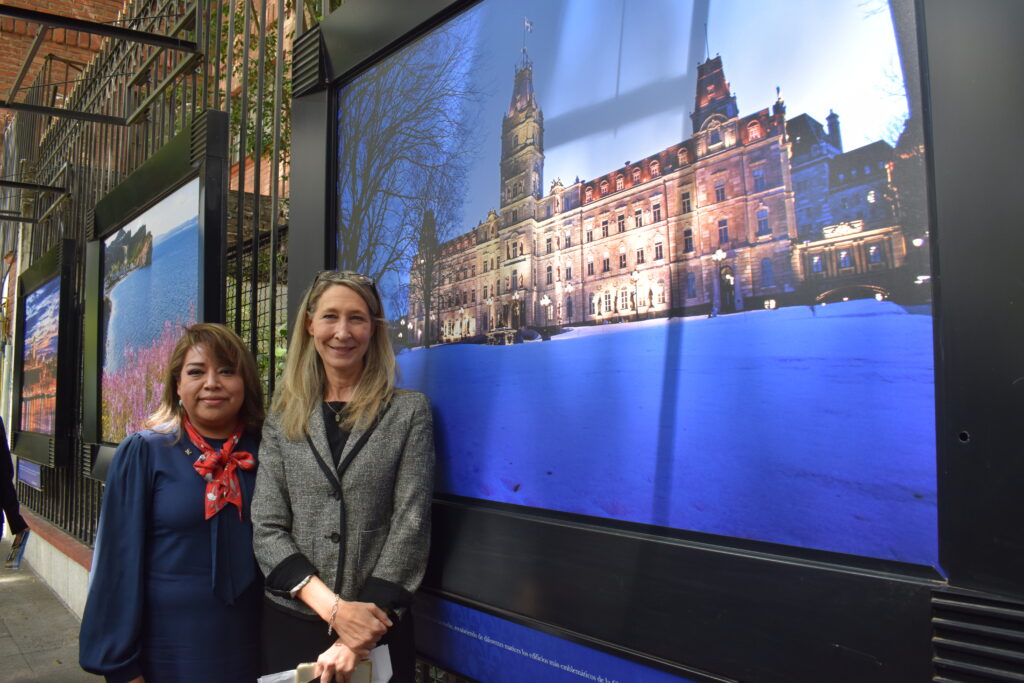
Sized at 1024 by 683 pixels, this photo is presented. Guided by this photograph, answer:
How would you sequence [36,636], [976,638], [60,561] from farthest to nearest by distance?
[60,561]
[36,636]
[976,638]

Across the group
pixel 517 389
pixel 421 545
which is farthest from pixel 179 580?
pixel 517 389

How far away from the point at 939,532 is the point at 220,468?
6.19ft

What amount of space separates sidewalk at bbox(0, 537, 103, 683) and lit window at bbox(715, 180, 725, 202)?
491cm

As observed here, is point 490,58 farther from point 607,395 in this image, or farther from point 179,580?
point 179,580

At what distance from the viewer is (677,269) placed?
170 centimetres

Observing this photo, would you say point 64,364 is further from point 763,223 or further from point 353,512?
point 763,223

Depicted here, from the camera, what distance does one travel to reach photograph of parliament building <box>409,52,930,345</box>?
4.47 ft

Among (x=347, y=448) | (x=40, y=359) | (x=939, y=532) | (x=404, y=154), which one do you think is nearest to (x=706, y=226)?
(x=939, y=532)

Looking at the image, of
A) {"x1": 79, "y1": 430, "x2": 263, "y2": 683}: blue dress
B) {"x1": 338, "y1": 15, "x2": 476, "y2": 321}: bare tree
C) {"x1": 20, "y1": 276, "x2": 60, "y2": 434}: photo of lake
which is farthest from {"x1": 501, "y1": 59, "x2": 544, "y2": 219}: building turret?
{"x1": 20, "y1": 276, "x2": 60, "y2": 434}: photo of lake

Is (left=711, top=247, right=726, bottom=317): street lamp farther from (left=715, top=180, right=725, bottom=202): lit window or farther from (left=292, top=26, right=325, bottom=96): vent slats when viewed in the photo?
(left=292, top=26, right=325, bottom=96): vent slats

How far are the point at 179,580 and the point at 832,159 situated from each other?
2.01m

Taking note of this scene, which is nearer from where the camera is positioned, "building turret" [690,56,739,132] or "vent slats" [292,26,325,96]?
"building turret" [690,56,739,132]

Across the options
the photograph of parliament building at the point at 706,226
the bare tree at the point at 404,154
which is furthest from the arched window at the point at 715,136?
the bare tree at the point at 404,154

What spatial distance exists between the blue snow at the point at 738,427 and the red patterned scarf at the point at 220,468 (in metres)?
0.73
